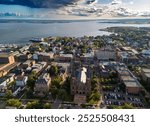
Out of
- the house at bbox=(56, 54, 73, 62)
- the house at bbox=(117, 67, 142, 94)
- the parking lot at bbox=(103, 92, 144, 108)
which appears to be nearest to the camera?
the parking lot at bbox=(103, 92, 144, 108)

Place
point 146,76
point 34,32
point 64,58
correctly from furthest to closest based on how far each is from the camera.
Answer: point 34,32 → point 64,58 → point 146,76

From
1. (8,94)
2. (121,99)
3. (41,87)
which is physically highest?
(41,87)

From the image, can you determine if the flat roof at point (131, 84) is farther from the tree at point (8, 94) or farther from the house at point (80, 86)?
the tree at point (8, 94)

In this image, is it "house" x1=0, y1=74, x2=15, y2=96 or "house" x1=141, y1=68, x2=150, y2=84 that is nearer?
"house" x1=0, y1=74, x2=15, y2=96

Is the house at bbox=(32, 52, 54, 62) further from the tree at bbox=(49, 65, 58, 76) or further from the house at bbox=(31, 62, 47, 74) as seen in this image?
the tree at bbox=(49, 65, 58, 76)

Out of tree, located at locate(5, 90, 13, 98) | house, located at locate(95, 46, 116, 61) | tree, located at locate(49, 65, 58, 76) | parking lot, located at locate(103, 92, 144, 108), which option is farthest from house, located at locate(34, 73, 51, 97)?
house, located at locate(95, 46, 116, 61)

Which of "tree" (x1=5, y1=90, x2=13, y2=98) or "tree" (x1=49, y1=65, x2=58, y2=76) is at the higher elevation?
"tree" (x1=49, y1=65, x2=58, y2=76)

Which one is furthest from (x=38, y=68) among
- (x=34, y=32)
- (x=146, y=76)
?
(x=34, y=32)

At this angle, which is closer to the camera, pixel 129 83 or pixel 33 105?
pixel 33 105

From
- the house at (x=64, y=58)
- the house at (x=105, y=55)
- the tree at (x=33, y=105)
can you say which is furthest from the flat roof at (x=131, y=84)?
the house at (x=64, y=58)

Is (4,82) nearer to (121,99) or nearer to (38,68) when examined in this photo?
(38,68)

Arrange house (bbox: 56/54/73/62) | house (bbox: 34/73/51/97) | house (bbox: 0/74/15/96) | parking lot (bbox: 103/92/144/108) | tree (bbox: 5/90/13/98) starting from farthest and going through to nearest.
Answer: house (bbox: 56/54/73/62) < house (bbox: 0/74/15/96) < house (bbox: 34/73/51/97) < tree (bbox: 5/90/13/98) < parking lot (bbox: 103/92/144/108)
